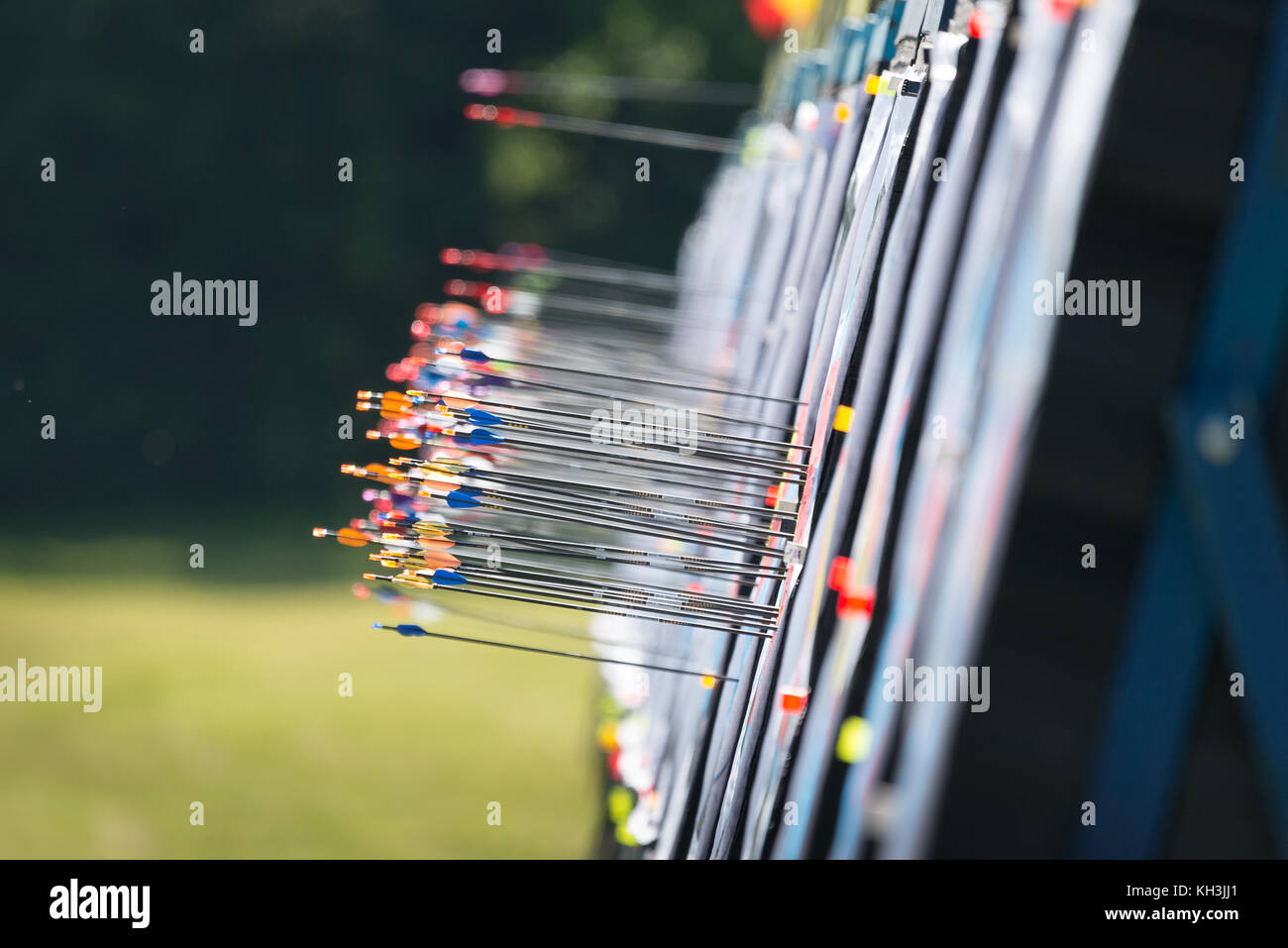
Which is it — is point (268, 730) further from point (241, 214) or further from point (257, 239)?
point (241, 214)

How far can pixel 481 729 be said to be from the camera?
27.0 ft

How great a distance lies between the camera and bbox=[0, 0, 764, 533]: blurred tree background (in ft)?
44.5

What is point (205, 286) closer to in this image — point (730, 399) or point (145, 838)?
point (145, 838)

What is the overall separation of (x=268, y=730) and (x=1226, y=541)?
291 inches

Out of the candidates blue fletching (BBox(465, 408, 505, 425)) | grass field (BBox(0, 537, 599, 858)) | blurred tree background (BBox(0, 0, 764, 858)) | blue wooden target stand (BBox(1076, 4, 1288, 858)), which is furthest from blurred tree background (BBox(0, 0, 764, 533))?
blue wooden target stand (BBox(1076, 4, 1288, 858))

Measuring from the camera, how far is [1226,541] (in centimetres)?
106

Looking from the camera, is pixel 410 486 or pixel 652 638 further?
pixel 652 638

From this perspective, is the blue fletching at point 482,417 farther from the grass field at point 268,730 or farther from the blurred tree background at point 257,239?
the blurred tree background at point 257,239

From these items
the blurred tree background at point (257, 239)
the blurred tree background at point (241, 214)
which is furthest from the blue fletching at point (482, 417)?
the blurred tree background at point (241, 214)

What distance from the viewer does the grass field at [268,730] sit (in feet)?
20.7

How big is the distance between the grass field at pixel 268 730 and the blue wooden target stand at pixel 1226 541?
15.6 ft

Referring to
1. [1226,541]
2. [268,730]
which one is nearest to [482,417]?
[1226,541]

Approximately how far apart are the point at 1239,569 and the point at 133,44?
14.4 meters

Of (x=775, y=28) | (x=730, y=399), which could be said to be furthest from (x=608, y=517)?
(x=775, y=28)
